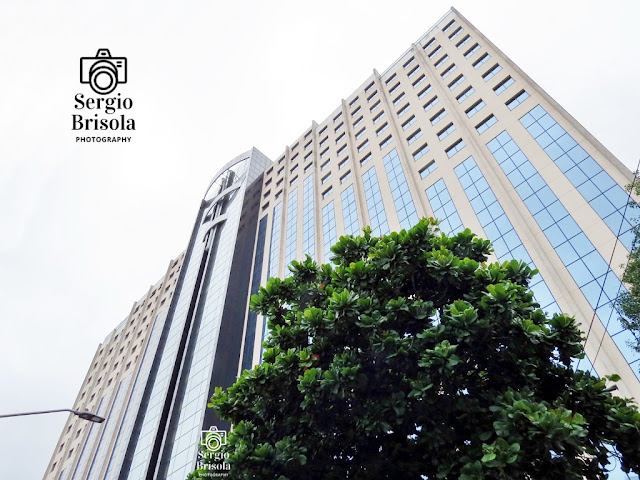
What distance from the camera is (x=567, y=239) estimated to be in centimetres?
1955

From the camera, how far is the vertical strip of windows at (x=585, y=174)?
702 inches

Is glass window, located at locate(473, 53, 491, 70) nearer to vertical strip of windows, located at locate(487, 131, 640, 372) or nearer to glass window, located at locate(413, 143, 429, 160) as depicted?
glass window, located at locate(413, 143, 429, 160)

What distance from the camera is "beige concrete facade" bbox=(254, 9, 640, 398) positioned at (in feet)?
61.4

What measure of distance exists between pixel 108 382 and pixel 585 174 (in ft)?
177

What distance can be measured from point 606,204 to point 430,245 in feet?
49.7

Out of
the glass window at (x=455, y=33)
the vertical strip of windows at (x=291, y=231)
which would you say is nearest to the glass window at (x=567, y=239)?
the glass window at (x=455, y=33)

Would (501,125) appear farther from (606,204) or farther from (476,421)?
(476,421)

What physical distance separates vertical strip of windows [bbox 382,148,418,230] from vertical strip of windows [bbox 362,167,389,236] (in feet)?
3.67

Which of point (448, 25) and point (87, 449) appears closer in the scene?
point (448, 25)

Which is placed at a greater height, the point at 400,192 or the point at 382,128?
the point at 382,128

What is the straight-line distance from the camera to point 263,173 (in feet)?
171

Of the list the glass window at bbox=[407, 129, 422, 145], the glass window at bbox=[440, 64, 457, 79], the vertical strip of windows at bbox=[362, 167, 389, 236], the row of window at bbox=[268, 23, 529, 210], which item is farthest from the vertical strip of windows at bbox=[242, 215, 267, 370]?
the glass window at bbox=[440, 64, 457, 79]

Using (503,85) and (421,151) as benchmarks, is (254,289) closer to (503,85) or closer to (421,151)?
(421,151)

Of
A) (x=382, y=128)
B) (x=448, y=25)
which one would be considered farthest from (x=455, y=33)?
(x=382, y=128)
